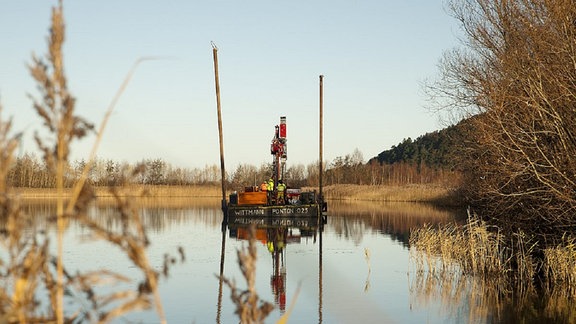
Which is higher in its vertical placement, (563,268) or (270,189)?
(270,189)

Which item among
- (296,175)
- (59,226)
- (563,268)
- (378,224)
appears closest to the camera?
(59,226)

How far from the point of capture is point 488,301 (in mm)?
14445

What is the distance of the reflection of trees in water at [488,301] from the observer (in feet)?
43.4

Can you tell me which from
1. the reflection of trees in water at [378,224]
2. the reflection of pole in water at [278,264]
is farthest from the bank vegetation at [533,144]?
the reflection of trees in water at [378,224]

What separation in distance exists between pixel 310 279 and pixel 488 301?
188 inches

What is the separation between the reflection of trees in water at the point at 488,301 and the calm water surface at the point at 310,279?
1.0 inches

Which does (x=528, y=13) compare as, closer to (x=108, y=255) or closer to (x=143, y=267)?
(x=108, y=255)

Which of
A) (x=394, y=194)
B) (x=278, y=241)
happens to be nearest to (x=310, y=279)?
(x=278, y=241)

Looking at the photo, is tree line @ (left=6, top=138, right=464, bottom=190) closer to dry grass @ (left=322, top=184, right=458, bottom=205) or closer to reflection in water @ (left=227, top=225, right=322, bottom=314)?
dry grass @ (left=322, top=184, right=458, bottom=205)

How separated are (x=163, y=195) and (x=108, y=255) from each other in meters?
50.9

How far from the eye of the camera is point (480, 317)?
1335 centimetres

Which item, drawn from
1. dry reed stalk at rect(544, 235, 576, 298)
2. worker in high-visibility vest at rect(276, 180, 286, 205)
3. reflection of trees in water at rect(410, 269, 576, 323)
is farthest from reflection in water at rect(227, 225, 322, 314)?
dry reed stalk at rect(544, 235, 576, 298)

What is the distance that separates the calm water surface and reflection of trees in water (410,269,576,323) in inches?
1.0

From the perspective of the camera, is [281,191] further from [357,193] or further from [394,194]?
[357,193]
